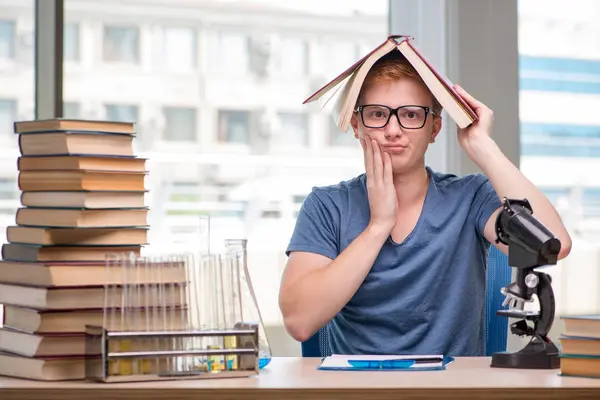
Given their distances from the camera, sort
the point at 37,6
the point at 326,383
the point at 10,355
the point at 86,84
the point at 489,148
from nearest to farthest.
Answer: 1. the point at 326,383
2. the point at 10,355
3. the point at 489,148
4. the point at 37,6
5. the point at 86,84

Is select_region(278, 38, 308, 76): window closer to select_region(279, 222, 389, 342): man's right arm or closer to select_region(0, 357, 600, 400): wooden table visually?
select_region(279, 222, 389, 342): man's right arm

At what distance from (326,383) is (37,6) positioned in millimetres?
1987

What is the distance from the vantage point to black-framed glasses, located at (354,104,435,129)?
1909mm

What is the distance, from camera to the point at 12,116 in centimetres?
333

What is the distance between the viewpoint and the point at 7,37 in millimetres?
3336

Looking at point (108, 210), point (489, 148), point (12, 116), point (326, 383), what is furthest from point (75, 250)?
point (12, 116)

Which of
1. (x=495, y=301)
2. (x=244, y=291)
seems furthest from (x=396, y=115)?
(x=244, y=291)

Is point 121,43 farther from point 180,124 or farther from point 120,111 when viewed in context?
point 180,124

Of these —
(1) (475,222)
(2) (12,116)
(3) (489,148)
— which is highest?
A: (2) (12,116)

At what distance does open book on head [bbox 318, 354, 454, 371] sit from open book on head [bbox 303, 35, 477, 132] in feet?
1.79

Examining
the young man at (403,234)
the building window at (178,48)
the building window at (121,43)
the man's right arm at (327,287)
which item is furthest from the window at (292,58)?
the man's right arm at (327,287)

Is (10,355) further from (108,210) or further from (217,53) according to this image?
(217,53)

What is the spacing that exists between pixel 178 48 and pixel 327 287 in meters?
2.09

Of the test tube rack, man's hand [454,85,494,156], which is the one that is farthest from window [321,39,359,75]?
the test tube rack
